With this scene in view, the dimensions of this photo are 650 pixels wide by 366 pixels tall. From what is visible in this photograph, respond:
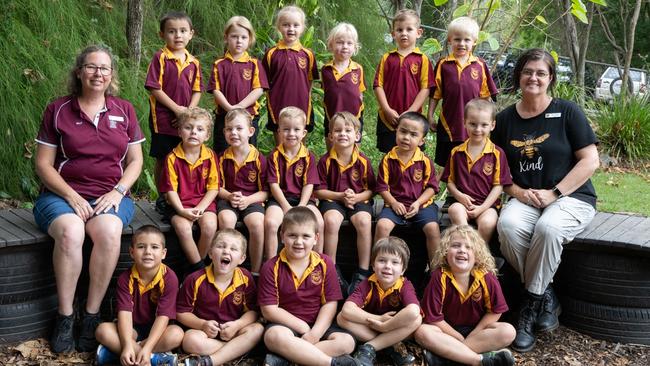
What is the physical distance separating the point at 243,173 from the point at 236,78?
2.44ft

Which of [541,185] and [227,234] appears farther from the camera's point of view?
[541,185]

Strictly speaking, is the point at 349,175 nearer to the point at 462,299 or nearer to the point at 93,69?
the point at 462,299

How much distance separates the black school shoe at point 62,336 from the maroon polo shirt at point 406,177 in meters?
1.89

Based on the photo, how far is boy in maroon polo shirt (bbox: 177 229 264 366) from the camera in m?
3.62

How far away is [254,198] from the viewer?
14.1 ft

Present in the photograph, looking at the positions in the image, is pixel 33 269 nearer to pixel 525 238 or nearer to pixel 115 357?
pixel 115 357

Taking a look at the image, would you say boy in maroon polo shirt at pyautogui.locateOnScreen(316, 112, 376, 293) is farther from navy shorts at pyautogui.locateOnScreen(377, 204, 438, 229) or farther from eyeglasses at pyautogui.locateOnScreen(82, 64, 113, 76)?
eyeglasses at pyautogui.locateOnScreen(82, 64, 113, 76)

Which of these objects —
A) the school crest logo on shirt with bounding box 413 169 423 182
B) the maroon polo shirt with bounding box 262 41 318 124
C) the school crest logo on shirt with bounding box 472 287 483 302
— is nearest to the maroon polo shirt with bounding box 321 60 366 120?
the maroon polo shirt with bounding box 262 41 318 124

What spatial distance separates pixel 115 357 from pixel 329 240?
4.40 feet

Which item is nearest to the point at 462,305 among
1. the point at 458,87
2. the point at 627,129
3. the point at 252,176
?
the point at 252,176

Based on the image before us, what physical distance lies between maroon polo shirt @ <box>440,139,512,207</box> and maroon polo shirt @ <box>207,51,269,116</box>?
140 cm

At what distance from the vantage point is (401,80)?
4906mm

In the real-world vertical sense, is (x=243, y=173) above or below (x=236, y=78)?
below

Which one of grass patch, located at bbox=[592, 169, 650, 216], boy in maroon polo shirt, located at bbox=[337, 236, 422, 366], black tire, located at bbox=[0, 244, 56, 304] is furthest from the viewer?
→ grass patch, located at bbox=[592, 169, 650, 216]
